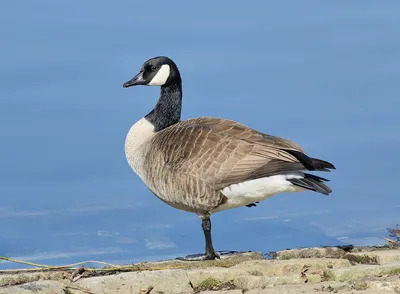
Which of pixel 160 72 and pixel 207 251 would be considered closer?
pixel 207 251

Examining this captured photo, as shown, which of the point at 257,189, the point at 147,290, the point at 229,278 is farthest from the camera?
the point at 257,189

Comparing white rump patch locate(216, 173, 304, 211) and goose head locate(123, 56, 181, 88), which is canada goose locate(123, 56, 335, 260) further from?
goose head locate(123, 56, 181, 88)

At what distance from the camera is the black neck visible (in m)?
8.69

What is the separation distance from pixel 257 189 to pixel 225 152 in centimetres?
43

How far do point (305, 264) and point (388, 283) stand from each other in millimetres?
1084

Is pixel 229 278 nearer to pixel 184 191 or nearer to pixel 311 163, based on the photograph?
pixel 311 163

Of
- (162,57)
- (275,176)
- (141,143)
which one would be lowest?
(275,176)

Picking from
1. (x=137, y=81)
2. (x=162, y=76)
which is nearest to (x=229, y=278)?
(x=162, y=76)

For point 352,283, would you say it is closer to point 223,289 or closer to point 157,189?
point 223,289

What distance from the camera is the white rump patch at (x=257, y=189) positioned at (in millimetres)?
7098

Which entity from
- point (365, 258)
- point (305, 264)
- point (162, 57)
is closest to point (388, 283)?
point (305, 264)

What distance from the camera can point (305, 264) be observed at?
6.34 m

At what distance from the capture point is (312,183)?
22.6ft

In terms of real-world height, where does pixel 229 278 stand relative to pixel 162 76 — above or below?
below
